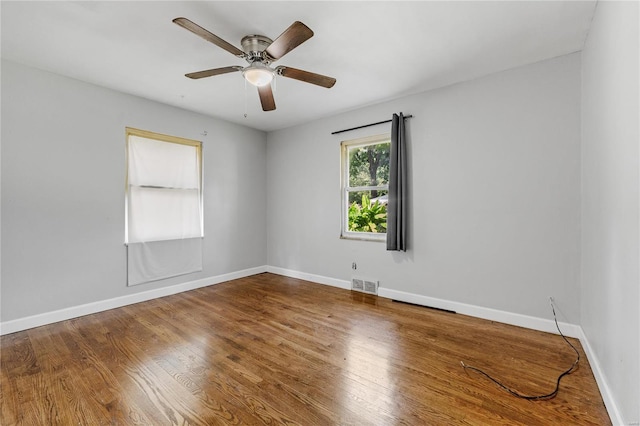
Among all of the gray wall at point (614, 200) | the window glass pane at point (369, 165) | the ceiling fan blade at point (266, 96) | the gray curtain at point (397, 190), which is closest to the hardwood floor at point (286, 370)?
the gray wall at point (614, 200)

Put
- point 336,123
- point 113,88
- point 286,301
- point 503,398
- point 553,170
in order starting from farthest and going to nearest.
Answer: point 336,123 → point 286,301 → point 113,88 → point 553,170 → point 503,398

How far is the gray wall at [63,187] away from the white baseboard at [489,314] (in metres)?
3.14

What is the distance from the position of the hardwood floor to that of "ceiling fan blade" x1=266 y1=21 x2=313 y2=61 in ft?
7.57

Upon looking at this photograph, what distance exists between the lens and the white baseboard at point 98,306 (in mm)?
2729

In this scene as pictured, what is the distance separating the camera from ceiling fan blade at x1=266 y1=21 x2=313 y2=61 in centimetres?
171

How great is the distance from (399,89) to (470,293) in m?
2.54

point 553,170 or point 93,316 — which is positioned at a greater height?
point 553,170

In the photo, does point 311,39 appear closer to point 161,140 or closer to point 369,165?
point 369,165

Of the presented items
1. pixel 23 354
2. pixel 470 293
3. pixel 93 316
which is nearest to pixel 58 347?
pixel 23 354

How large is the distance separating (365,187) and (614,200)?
2.71m

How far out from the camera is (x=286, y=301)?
358cm

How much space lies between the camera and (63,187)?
3006mm

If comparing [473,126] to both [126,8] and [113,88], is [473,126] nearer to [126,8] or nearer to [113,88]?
[126,8]

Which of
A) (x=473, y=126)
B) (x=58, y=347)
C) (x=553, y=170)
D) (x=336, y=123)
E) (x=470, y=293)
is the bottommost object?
(x=58, y=347)
